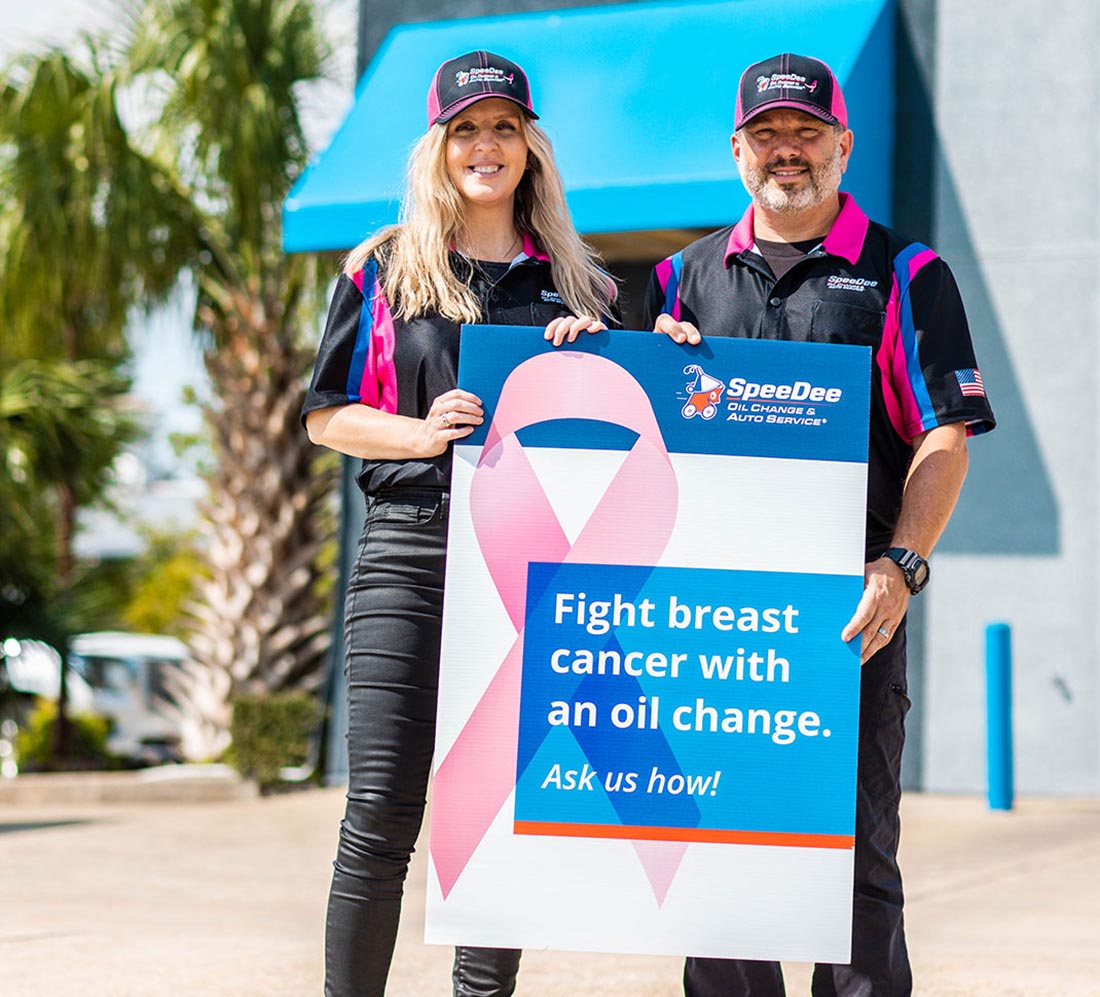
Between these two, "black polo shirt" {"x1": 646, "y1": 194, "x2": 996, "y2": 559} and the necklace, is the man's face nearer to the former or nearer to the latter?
"black polo shirt" {"x1": 646, "y1": 194, "x2": 996, "y2": 559}

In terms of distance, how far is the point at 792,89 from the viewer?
136 inches

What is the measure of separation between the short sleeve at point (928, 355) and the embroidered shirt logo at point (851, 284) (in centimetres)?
6

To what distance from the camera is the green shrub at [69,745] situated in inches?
592

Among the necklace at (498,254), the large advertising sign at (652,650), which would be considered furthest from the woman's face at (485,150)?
the large advertising sign at (652,650)

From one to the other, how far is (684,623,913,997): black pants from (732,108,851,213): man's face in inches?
35.3

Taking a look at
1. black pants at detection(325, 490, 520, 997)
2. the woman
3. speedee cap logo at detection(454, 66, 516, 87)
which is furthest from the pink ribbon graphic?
speedee cap logo at detection(454, 66, 516, 87)

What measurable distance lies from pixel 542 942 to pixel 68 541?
53.6ft

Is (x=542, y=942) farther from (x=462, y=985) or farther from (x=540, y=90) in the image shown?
(x=540, y=90)

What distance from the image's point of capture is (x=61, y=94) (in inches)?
481

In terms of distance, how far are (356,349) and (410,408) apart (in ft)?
0.56

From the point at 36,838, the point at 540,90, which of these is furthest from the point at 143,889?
the point at 540,90

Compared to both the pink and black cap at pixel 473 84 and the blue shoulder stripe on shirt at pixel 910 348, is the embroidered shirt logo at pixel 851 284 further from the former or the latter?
the pink and black cap at pixel 473 84

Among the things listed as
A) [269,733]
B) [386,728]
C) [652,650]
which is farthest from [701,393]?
[269,733]

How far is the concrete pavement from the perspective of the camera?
A: 16.7ft
